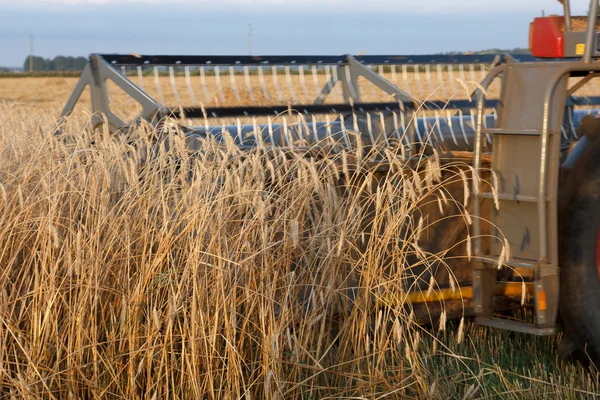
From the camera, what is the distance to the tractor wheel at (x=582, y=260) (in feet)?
9.29

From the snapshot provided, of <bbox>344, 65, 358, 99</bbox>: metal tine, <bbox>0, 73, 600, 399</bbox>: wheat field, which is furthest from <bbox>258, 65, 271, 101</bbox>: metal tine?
<bbox>0, 73, 600, 399</bbox>: wheat field

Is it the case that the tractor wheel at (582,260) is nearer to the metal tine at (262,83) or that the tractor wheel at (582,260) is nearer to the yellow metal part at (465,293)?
the yellow metal part at (465,293)

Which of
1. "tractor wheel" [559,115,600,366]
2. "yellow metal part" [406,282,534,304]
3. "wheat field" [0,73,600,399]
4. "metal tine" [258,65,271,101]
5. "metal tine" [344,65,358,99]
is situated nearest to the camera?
"wheat field" [0,73,600,399]

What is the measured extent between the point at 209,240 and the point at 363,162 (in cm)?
74

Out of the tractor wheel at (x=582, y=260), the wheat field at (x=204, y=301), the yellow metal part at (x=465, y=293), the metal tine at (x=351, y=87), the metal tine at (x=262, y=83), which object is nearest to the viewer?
the wheat field at (x=204, y=301)

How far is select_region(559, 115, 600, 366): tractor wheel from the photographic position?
2830 mm

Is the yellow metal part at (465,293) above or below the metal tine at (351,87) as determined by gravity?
below

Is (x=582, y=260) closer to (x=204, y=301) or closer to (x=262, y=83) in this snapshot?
(x=204, y=301)

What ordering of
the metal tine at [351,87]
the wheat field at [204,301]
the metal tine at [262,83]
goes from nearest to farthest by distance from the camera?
the wheat field at [204,301]
the metal tine at [262,83]
the metal tine at [351,87]

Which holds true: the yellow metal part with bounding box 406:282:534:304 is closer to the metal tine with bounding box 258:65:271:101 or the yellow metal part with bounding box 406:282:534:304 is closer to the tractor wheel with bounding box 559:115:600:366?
the tractor wheel with bounding box 559:115:600:366

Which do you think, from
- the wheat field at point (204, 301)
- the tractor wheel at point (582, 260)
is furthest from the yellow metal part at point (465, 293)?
the tractor wheel at point (582, 260)

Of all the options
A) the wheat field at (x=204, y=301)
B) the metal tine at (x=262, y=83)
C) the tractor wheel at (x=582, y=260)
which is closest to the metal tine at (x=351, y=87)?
the metal tine at (x=262, y=83)

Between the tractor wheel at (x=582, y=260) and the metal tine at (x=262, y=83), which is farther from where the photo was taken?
the metal tine at (x=262, y=83)

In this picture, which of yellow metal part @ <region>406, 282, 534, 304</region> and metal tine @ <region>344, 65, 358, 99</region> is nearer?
yellow metal part @ <region>406, 282, 534, 304</region>
